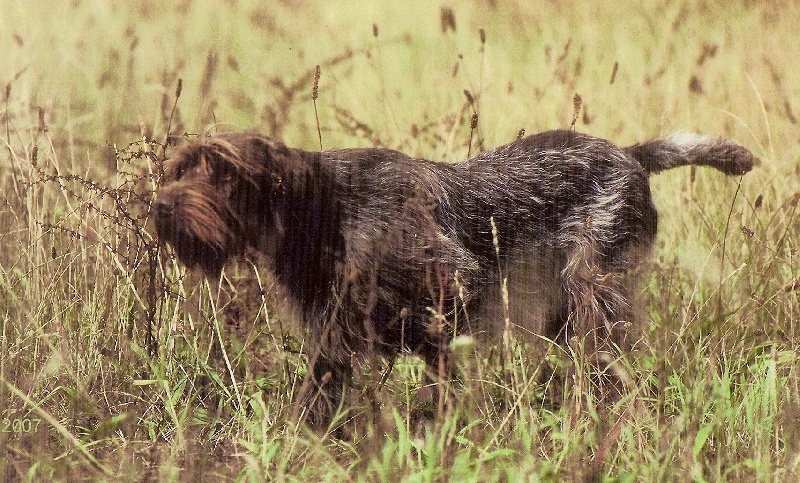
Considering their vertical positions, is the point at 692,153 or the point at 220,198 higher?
the point at 692,153

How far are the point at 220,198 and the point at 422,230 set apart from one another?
34.1 inches

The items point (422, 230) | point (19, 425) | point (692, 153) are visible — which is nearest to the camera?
point (19, 425)

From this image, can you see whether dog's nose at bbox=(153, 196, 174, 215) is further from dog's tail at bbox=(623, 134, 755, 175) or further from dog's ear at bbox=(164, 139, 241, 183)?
dog's tail at bbox=(623, 134, 755, 175)

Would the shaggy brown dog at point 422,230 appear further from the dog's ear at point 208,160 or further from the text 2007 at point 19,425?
the text 2007 at point 19,425

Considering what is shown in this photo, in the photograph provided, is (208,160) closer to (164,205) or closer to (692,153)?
(164,205)

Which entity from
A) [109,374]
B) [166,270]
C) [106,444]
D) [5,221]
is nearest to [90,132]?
[5,221]

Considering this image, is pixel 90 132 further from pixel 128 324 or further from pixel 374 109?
pixel 128 324

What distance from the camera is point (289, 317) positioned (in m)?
4.49

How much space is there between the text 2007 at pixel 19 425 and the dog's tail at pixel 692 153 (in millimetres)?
3034

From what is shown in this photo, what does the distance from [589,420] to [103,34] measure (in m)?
5.31

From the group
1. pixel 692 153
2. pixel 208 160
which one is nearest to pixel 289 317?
pixel 208 160

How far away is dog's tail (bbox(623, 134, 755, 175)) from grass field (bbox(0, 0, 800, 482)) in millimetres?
200

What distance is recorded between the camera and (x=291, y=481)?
141 inches

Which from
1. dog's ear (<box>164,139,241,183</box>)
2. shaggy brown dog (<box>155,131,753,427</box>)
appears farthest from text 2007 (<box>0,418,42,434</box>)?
dog's ear (<box>164,139,241,183</box>)
